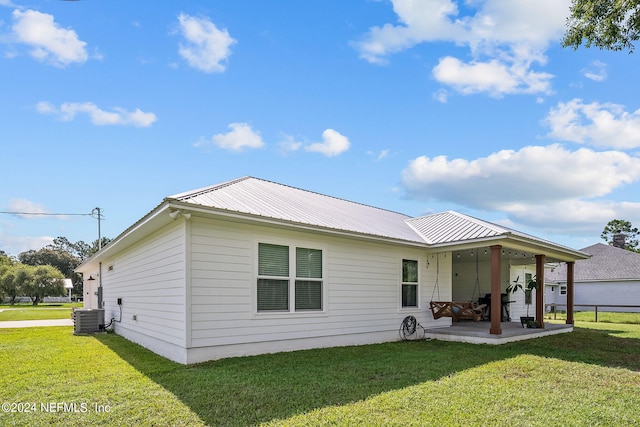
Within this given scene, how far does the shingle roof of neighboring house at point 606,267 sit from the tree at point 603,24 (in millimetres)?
22687

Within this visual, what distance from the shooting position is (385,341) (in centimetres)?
950

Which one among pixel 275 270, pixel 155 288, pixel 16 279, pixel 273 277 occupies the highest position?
pixel 275 270

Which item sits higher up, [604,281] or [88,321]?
[88,321]

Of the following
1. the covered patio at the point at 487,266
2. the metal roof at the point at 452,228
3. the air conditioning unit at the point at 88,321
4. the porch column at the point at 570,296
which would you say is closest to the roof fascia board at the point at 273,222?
the metal roof at the point at 452,228

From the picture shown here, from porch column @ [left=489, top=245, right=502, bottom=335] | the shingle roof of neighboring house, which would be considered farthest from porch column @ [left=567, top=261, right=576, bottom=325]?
the shingle roof of neighboring house

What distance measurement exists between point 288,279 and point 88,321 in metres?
7.44

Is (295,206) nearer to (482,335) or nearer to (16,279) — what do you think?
(482,335)

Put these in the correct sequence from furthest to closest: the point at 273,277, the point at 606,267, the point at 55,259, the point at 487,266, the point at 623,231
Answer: the point at 55,259 → the point at 623,231 → the point at 606,267 → the point at 487,266 → the point at 273,277

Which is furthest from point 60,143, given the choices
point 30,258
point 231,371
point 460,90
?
point 30,258

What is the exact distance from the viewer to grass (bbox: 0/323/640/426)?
4098 millimetres

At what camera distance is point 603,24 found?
7836 mm

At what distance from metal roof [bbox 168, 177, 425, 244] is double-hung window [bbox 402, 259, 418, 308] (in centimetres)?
67

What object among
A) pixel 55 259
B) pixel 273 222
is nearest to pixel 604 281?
pixel 273 222

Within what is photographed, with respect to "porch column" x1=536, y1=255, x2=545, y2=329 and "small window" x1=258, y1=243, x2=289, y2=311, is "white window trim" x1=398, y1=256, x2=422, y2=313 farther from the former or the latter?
"porch column" x1=536, y1=255, x2=545, y2=329
